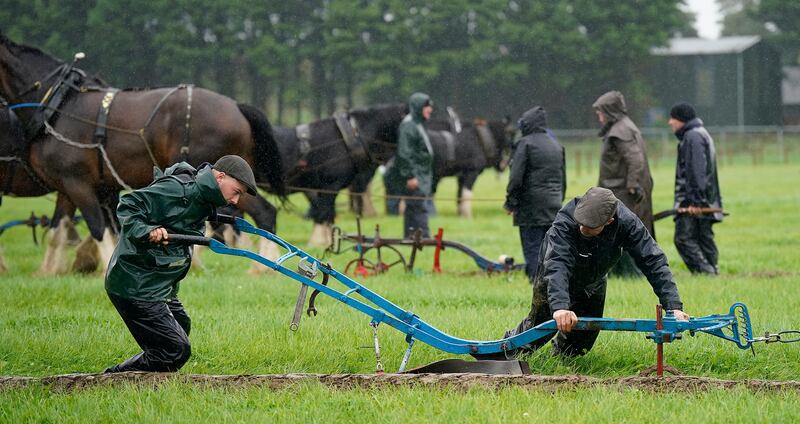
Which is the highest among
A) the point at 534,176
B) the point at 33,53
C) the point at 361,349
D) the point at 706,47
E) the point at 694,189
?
the point at 706,47

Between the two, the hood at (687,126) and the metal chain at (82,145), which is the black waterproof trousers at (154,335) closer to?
the metal chain at (82,145)

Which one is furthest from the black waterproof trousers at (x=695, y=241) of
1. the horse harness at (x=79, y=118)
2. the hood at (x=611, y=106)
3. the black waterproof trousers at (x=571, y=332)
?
the horse harness at (x=79, y=118)

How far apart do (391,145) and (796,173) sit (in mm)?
22751

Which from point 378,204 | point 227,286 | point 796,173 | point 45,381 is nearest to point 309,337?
point 45,381

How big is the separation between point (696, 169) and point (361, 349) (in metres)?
5.47

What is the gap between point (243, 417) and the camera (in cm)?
611

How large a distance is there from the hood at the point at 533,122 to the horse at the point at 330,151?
5.10m

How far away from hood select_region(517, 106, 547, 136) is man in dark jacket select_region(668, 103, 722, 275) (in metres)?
1.67

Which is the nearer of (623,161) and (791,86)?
(623,161)

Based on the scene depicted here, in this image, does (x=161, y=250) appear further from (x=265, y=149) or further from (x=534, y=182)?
(x=265, y=149)

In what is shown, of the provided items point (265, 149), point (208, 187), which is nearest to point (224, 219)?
point (208, 187)

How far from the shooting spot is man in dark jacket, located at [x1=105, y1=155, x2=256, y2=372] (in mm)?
6773

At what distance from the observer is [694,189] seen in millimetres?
12102

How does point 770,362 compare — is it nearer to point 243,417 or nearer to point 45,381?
point 243,417
